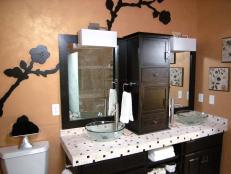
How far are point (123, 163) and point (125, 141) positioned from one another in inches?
7.8

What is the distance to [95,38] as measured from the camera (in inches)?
71.6

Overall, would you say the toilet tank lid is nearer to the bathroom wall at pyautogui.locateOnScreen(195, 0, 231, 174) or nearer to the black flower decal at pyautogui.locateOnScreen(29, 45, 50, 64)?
the black flower decal at pyautogui.locateOnScreen(29, 45, 50, 64)

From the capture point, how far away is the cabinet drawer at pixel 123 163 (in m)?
1.61

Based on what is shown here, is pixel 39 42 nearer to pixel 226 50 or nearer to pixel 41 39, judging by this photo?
pixel 41 39

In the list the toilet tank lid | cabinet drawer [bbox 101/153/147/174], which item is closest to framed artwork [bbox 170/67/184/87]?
cabinet drawer [bbox 101/153/147/174]


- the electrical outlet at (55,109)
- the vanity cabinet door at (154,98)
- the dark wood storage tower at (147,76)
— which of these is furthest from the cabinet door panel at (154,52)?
the electrical outlet at (55,109)

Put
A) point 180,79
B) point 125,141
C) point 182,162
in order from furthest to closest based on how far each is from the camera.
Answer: point 180,79 < point 182,162 < point 125,141

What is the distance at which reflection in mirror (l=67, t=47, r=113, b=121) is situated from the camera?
1973 mm

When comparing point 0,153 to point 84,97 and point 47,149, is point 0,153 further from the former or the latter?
point 84,97

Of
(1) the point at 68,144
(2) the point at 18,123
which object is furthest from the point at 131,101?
(2) the point at 18,123

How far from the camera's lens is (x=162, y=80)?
2029 millimetres

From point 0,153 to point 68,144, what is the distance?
1.90 feet

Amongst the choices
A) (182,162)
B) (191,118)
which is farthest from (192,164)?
(191,118)

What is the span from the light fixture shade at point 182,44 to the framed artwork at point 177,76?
0.26 meters
